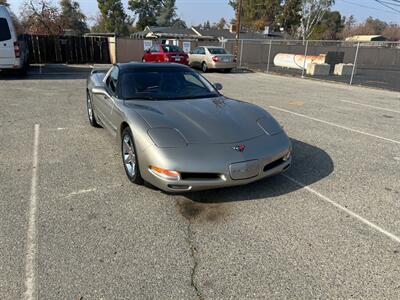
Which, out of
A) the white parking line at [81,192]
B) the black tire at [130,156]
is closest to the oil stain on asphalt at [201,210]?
the black tire at [130,156]

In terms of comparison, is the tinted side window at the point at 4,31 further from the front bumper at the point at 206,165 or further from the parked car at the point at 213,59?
the front bumper at the point at 206,165

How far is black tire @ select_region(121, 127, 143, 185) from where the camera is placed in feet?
12.1

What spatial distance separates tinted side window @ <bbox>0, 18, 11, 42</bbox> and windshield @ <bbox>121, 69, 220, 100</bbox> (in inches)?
363

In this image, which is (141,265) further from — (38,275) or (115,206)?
(115,206)

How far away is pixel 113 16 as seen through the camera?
6456cm

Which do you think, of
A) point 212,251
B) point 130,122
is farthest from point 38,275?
point 130,122

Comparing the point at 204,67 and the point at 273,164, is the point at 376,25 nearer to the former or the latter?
the point at 204,67

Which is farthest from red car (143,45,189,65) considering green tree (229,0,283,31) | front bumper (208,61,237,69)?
green tree (229,0,283,31)

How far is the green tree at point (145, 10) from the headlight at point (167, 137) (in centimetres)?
7276

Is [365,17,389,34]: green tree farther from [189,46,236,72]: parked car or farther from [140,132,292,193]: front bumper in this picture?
[140,132,292,193]: front bumper

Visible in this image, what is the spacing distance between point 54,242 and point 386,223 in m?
3.02

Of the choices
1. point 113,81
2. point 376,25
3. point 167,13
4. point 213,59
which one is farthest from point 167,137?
point 376,25

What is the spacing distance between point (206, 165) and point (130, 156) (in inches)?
43.5

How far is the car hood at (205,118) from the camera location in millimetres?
3545
